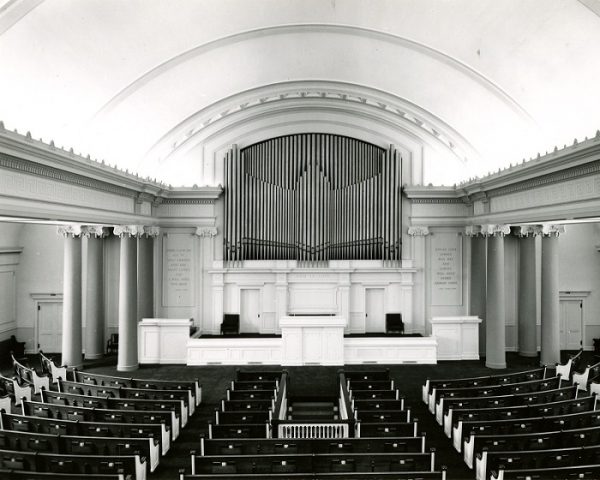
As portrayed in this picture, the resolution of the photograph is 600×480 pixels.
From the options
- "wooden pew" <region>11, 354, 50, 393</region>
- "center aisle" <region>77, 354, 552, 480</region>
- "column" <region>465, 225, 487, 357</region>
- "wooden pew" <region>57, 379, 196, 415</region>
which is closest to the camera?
"center aisle" <region>77, 354, 552, 480</region>

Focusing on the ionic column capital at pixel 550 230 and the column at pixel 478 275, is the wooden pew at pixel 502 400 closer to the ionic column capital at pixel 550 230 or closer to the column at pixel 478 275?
the ionic column capital at pixel 550 230

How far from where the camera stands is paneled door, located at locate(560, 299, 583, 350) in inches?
762

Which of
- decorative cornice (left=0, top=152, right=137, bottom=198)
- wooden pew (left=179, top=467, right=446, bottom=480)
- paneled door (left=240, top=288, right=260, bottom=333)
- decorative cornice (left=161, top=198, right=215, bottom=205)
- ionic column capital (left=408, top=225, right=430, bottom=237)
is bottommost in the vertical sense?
wooden pew (left=179, top=467, right=446, bottom=480)

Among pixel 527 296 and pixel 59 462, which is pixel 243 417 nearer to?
pixel 59 462

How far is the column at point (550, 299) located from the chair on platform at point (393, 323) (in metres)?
5.08

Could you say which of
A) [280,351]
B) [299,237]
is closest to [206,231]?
[299,237]

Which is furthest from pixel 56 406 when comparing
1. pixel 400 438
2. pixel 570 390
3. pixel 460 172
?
pixel 460 172

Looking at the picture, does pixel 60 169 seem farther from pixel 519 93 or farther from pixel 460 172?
pixel 460 172

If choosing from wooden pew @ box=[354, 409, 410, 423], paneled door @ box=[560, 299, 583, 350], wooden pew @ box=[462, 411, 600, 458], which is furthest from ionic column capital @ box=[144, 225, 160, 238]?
paneled door @ box=[560, 299, 583, 350]

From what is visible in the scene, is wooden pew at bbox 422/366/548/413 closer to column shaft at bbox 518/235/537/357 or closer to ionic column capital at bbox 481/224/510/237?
ionic column capital at bbox 481/224/510/237

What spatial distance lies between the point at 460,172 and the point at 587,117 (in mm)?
8109

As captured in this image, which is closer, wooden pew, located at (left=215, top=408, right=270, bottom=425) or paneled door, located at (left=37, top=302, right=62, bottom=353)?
wooden pew, located at (left=215, top=408, right=270, bottom=425)

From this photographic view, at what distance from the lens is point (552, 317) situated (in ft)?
52.9

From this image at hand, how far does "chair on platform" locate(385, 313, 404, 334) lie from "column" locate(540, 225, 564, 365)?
508cm
